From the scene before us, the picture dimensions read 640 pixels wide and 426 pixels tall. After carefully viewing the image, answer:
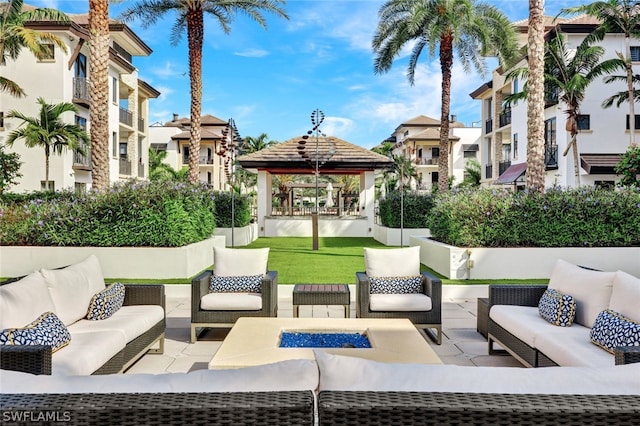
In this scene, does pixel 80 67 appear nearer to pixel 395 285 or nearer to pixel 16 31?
pixel 16 31

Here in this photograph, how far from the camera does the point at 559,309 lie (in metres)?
4.70

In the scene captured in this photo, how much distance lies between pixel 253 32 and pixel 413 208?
983 centimetres

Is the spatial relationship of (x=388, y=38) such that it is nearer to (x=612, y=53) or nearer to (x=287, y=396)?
(x=612, y=53)

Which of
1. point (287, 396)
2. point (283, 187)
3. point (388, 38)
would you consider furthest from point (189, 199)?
point (283, 187)

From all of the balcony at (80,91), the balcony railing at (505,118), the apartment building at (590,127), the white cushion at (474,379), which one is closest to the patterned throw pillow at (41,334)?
the white cushion at (474,379)

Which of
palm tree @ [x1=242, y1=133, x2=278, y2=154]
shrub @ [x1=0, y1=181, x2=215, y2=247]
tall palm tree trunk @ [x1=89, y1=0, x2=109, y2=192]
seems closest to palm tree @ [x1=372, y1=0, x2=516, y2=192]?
tall palm tree trunk @ [x1=89, y1=0, x2=109, y2=192]

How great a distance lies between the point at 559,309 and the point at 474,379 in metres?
3.35

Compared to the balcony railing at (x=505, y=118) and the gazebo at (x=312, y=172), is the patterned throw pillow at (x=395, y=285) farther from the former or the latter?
the balcony railing at (x=505, y=118)

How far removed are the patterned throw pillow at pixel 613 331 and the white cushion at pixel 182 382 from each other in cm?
302

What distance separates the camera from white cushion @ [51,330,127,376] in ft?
11.6

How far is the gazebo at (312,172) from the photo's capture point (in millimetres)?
19703

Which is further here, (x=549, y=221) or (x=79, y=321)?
(x=549, y=221)

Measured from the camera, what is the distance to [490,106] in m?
35.5

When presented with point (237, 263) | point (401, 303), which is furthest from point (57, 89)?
point (401, 303)
